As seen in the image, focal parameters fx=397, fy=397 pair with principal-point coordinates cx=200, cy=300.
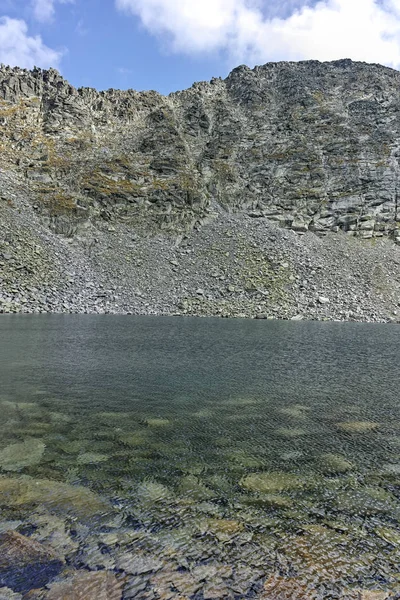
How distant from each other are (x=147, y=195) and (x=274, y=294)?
33301 millimetres

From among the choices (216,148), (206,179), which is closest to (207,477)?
(206,179)

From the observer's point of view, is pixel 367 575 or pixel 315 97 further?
pixel 315 97

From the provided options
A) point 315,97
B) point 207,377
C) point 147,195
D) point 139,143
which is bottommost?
point 207,377

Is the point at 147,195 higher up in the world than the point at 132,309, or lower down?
higher up

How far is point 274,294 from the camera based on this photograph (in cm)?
5941

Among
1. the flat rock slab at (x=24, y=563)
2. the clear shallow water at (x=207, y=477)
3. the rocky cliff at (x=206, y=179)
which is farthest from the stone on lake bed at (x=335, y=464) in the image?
the rocky cliff at (x=206, y=179)

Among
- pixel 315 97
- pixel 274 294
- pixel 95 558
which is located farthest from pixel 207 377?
pixel 315 97

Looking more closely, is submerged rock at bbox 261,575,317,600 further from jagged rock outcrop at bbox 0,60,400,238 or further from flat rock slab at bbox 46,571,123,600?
jagged rock outcrop at bbox 0,60,400,238

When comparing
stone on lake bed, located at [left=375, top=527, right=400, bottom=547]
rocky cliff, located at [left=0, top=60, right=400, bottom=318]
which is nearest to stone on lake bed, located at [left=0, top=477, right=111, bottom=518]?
stone on lake bed, located at [left=375, top=527, right=400, bottom=547]

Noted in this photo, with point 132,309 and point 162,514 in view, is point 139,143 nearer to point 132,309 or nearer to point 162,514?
point 132,309

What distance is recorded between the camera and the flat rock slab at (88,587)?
5.05 meters

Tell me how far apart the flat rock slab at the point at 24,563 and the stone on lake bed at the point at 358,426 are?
8.89 metres

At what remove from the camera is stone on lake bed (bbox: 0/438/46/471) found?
8.72m

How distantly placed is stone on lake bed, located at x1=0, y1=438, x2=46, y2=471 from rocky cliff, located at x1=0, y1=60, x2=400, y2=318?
149 ft
